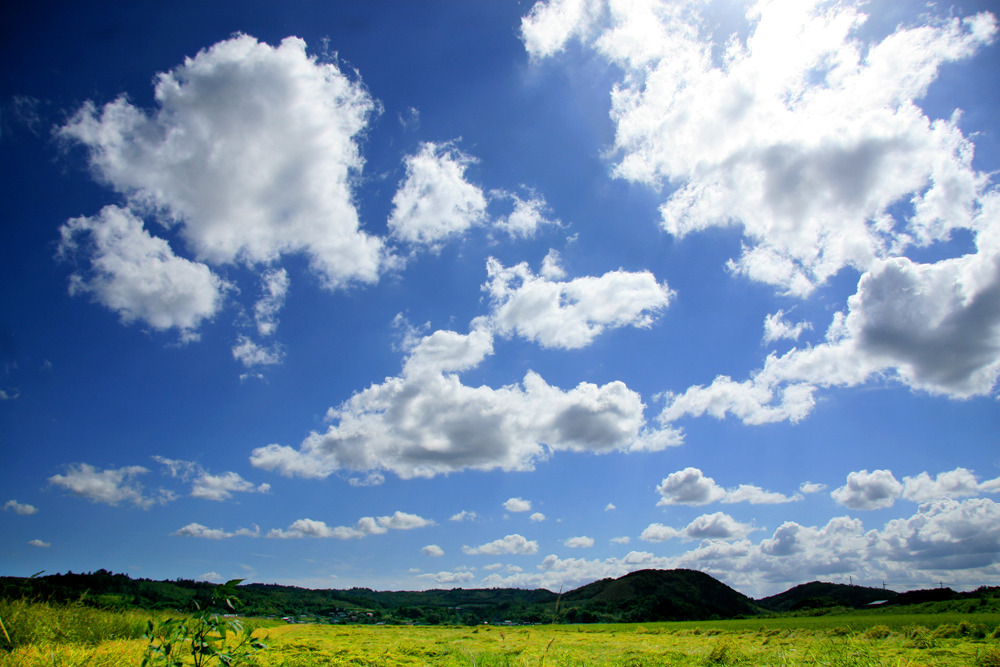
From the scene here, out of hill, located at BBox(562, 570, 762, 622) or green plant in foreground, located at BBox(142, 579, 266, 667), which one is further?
hill, located at BBox(562, 570, 762, 622)

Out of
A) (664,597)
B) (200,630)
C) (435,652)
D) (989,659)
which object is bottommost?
(664,597)

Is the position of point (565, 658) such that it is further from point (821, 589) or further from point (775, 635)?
point (821, 589)

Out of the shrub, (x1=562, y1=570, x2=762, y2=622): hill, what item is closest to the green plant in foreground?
the shrub

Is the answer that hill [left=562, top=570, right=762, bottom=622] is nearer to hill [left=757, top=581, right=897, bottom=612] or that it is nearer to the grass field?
hill [left=757, top=581, right=897, bottom=612]

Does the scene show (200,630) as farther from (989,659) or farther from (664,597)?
(664,597)

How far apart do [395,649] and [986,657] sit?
49.4 feet

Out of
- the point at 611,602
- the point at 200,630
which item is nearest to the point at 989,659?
the point at 200,630

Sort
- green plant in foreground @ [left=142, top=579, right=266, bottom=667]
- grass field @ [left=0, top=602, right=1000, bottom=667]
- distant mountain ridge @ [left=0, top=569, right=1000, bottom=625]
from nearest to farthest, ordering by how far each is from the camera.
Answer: green plant in foreground @ [left=142, top=579, right=266, bottom=667], grass field @ [left=0, top=602, right=1000, bottom=667], distant mountain ridge @ [left=0, top=569, right=1000, bottom=625]

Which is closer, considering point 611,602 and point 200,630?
point 200,630

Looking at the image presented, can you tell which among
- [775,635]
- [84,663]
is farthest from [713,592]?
[84,663]

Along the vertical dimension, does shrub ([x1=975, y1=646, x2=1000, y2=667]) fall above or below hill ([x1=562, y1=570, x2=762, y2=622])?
above

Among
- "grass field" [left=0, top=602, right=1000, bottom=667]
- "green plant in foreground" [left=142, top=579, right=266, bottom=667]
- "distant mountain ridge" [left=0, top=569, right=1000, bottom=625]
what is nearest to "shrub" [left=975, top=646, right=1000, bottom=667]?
"grass field" [left=0, top=602, right=1000, bottom=667]

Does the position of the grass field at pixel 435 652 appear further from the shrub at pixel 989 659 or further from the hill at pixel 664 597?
the hill at pixel 664 597

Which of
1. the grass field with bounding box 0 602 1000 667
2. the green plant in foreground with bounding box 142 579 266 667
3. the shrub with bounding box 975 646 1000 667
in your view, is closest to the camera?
the green plant in foreground with bounding box 142 579 266 667
